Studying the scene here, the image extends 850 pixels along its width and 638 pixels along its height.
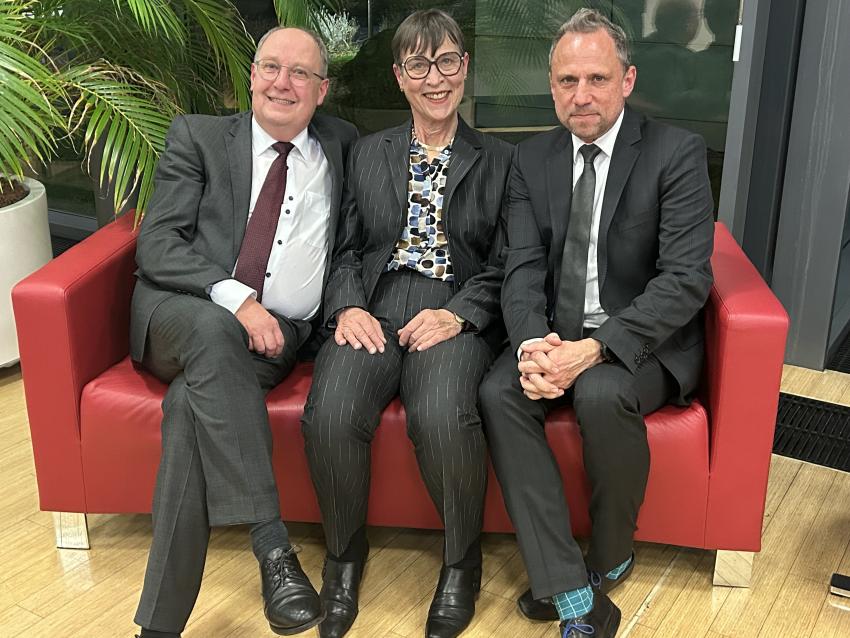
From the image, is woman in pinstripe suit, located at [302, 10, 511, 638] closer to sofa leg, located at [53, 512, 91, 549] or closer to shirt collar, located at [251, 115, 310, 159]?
shirt collar, located at [251, 115, 310, 159]

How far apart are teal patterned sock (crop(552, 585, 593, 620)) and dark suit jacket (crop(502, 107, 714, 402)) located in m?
0.51

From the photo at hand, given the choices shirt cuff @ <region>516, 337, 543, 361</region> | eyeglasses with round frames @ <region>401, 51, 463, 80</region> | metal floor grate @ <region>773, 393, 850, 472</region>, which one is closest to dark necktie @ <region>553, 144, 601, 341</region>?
shirt cuff @ <region>516, 337, 543, 361</region>

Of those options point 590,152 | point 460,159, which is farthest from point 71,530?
point 590,152

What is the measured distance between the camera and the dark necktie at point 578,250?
2383 millimetres

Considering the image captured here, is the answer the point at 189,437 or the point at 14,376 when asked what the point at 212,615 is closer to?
the point at 189,437

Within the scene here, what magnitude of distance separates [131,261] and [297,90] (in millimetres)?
635

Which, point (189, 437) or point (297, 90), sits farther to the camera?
point (297, 90)

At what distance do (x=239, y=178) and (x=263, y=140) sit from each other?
124mm

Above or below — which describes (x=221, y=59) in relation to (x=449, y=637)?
above

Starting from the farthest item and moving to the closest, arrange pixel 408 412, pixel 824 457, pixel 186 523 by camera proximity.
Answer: pixel 824 457, pixel 408 412, pixel 186 523

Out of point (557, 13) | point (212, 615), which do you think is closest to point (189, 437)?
point (212, 615)

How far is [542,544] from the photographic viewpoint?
7.06ft

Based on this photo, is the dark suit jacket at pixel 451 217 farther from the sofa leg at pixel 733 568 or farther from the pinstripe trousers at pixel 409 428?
the sofa leg at pixel 733 568

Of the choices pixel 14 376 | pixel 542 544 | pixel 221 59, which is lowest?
pixel 14 376
